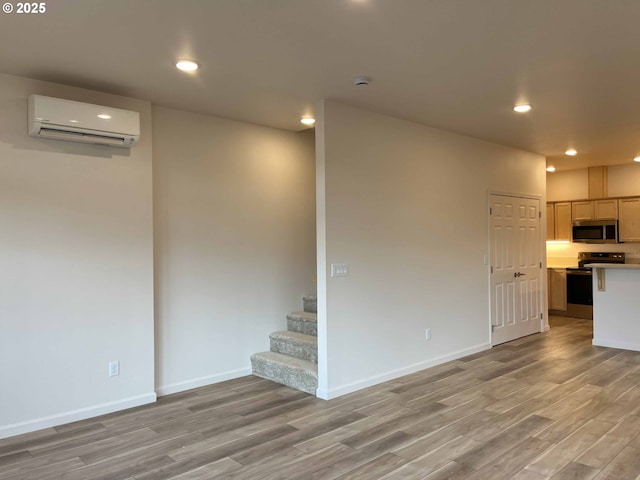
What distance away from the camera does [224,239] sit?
4742 millimetres

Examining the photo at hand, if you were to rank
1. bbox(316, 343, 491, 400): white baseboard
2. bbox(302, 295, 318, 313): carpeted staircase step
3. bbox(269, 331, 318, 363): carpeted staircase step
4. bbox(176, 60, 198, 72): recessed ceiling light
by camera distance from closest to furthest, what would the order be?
bbox(176, 60, 198, 72): recessed ceiling light, bbox(316, 343, 491, 400): white baseboard, bbox(269, 331, 318, 363): carpeted staircase step, bbox(302, 295, 318, 313): carpeted staircase step

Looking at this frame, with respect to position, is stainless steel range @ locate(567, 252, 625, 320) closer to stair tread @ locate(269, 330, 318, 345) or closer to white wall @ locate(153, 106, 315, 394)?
white wall @ locate(153, 106, 315, 394)

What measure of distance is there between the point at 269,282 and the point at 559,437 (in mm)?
3045

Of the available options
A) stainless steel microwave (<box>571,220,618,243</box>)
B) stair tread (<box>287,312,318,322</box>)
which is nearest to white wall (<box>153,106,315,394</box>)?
stair tread (<box>287,312,318,322</box>)

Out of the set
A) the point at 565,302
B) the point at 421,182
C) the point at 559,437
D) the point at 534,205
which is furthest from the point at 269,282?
the point at 565,302

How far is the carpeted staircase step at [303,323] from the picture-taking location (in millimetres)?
4914

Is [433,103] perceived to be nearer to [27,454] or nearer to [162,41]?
[162,41]

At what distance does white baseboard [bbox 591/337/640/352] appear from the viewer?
5.87m

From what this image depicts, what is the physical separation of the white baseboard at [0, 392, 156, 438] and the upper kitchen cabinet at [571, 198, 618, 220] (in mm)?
7520

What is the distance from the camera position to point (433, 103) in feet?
14.1

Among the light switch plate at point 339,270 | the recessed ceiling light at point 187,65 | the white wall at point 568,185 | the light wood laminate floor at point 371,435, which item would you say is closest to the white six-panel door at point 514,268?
the light wood laminate floor at point 371,435

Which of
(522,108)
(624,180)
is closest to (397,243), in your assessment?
(522,108)

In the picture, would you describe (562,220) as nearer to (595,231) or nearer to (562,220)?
(562,220)

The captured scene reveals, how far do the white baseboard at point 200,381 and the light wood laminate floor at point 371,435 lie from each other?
0.35ft
